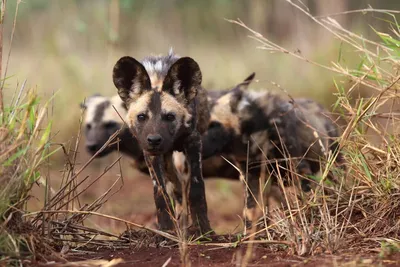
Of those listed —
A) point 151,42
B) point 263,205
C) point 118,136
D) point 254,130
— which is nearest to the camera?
point 263,205

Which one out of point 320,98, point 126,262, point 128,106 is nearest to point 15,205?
point 126,262

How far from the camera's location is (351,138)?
469cm

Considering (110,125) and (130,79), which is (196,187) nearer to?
(130,79)

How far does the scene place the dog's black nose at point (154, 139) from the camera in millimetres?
4465

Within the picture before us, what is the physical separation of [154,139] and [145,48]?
7988mm

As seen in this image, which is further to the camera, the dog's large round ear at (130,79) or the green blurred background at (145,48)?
the green blurred background at (145,48)

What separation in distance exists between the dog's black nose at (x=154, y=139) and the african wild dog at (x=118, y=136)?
2133 mm

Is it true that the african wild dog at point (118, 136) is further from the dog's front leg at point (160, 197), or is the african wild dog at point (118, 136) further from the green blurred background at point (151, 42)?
the dog's front leg at point (160, 197)

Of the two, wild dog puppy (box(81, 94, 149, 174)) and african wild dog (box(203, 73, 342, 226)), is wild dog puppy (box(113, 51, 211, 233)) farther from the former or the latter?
wild dog puppy (box(81, 94, 149, 174))

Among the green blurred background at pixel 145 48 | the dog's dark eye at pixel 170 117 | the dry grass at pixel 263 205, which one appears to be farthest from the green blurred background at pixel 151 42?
the dry grass at pixel 263 205

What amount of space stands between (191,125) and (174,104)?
19 centimetres

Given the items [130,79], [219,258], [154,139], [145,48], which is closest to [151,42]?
[145,48]

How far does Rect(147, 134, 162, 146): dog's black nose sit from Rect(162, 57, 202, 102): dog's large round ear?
36cm

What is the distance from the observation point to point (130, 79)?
4703mm
